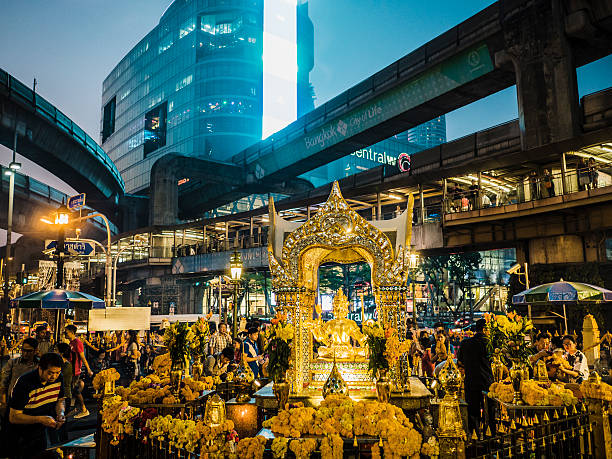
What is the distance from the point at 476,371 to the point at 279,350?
3.99 metres

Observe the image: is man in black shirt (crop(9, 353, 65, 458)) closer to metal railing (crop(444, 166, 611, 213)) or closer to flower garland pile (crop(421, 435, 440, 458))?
flower garland pile (crop(421, 435, 440, 458))

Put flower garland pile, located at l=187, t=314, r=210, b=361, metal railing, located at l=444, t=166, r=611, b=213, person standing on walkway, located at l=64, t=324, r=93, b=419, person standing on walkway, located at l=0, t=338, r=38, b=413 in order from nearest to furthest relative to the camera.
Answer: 1. person standing on walkway, located at l=0, t=338, r=38, b=413
2. flower garland pile, located at l=187, t=314, r=210, b=361
3. person standing on walkway, located at l=64, t=324, r=93, b=419
4. metal railing, located at l=444, t=166, r=611, b=213

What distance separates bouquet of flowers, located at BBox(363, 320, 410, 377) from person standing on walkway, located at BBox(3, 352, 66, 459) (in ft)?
16.8

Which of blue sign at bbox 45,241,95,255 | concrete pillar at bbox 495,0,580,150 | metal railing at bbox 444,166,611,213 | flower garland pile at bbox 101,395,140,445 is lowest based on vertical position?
flower garland pile at bbox 101,395,140,445

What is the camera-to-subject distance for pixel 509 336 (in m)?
8.28

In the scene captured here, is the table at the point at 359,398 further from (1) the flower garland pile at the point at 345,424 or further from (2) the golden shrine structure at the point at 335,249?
(1) the flower garland pile at the point at 345,424

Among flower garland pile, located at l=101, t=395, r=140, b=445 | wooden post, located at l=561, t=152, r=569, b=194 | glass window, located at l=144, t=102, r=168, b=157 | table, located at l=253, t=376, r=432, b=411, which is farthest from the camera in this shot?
glass window, located at l=144, t=102, r=168, b=157

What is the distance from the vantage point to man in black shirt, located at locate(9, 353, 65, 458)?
549 cm

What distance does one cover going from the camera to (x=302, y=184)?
59.2m

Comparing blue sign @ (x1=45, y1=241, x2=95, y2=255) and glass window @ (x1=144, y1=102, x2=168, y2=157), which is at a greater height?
glass window @ (x1=144, y1=102, x2=168, y2=157)

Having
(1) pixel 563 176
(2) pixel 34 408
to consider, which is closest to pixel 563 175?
(1) pixel 563 176

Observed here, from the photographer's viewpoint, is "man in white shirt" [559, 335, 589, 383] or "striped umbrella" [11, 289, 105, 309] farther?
"striped umbrella" [11, 289, 105, 309]

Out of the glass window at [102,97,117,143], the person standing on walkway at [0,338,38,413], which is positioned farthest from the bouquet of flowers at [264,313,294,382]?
the glass window at [102,97,117,143]

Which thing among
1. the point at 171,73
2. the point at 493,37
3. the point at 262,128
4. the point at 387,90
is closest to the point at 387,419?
the point at 493,37
